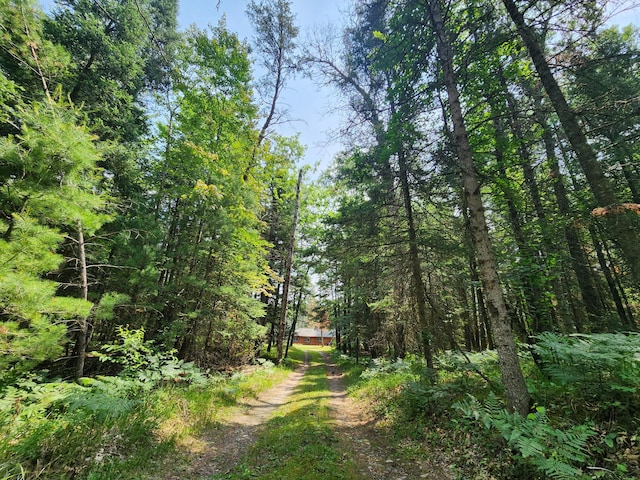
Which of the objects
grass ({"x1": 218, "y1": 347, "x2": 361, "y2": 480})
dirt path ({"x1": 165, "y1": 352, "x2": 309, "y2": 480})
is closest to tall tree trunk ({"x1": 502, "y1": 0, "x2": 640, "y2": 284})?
grass ({"x1": 218, "y1": 347, "x2": 361, "y2": 480})

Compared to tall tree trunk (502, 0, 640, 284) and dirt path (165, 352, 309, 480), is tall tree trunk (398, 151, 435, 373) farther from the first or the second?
dirt path (165, 352, 309, 480)

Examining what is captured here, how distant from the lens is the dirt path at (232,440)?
417cm

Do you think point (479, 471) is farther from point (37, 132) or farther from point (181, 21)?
point (181, 21)

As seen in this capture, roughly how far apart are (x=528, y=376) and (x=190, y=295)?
10.3 m

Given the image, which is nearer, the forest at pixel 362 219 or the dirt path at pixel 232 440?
the forest at pixel 362 219

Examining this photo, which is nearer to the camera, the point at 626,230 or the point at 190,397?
the point at 626,230

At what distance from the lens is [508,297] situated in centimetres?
715

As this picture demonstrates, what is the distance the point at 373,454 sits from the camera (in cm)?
475

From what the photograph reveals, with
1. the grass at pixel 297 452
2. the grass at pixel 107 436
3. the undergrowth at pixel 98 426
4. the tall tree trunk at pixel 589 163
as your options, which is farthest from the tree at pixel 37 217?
the tall tree trunk at pixel 589 163

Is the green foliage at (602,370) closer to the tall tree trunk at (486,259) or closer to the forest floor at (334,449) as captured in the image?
the tall tree trunk at (486,259)

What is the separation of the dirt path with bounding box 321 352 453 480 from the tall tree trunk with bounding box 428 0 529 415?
1.60 meters

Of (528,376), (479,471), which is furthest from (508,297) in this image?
(479,471)

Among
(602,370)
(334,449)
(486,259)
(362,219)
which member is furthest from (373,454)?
(362,219)

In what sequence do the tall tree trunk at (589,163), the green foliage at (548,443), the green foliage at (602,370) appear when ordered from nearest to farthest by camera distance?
1. the green foliage at (548,443)
2. the green foliage at (602,370)
3. the tall tree trunk at (589,163)
